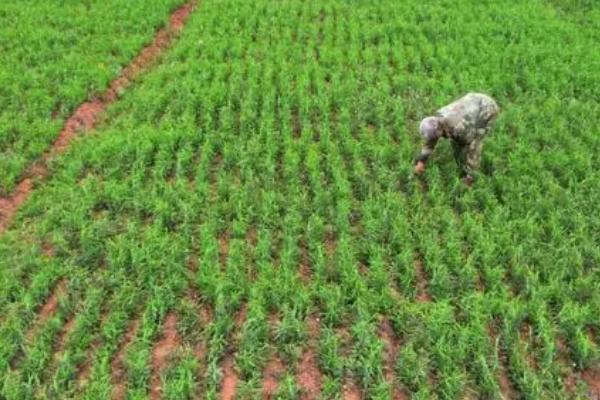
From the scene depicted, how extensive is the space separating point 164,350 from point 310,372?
123 centimetres

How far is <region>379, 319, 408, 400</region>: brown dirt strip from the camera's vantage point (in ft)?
15.8

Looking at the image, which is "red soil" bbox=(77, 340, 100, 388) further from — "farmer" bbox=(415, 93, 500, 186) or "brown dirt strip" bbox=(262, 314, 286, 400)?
"farmer" bbox=(415, 93, 500, 186)

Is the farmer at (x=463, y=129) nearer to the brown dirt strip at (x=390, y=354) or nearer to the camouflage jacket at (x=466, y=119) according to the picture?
the camouflage jacket at (x=466, y=119)

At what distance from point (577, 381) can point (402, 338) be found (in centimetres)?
141

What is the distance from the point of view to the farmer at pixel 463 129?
653cm

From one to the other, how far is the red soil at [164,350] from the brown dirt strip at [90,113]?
2.43 metres

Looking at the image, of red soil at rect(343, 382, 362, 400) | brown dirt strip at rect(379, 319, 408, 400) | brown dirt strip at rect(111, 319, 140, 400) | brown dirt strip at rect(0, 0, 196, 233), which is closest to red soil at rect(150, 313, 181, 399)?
brown dirt strip at rect(111, 319, 140, 400)

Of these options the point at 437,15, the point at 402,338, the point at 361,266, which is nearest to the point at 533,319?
the point at 402,338

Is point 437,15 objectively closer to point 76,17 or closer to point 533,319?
point 76,17

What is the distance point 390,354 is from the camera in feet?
16.7

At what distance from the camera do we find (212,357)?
196 inches

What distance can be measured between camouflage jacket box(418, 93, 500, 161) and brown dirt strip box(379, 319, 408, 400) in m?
2.29

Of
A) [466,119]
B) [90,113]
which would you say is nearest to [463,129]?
[466,119]

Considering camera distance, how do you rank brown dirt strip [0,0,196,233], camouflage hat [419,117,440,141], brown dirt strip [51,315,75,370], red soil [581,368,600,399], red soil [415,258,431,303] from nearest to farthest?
red soil [581,368,600,399] → brown dirt strip [51,315,75,370] → red soil [415,258,431,303] → camouflage hat [419,117,440,141] → brown dirt strip [0,0,196,233]
